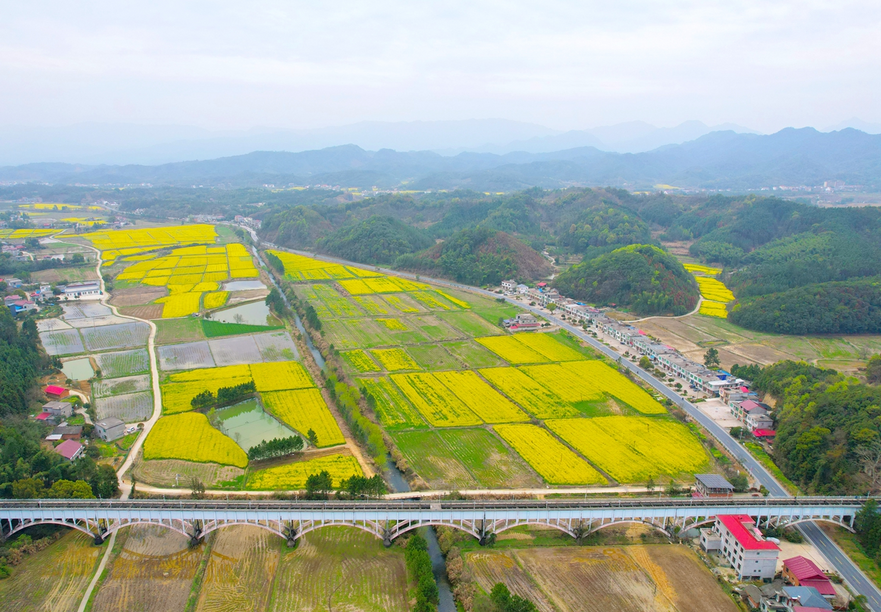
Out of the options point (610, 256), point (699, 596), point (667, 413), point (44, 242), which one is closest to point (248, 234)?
point (44, 242)

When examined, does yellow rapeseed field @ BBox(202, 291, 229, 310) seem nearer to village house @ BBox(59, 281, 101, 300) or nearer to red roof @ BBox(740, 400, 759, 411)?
village house @ BBox(59, 281, 101, 300)

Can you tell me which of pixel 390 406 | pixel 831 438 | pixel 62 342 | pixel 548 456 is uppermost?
pixel 831 438

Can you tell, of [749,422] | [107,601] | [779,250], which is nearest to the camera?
[107,601]

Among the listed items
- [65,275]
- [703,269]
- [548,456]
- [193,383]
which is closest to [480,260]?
[703,269]

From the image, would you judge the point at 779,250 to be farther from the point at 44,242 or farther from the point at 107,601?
the point at 44,242

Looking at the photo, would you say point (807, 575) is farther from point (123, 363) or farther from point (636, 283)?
point (636, 283)

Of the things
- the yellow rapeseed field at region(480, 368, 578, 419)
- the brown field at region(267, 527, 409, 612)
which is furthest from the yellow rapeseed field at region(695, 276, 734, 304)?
the brown field at region(267, 527, 409, 612)
